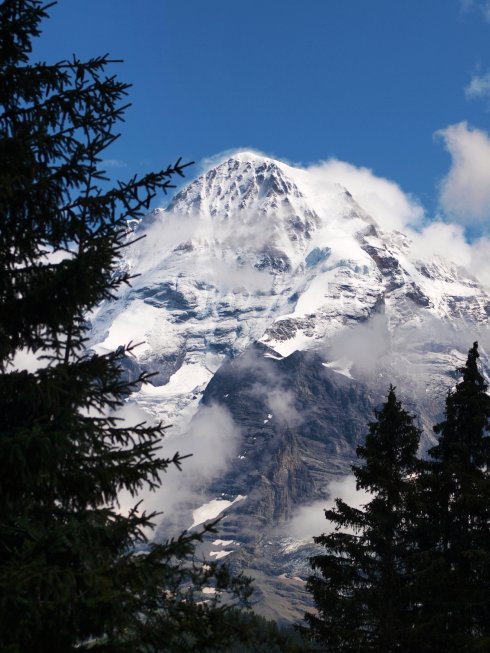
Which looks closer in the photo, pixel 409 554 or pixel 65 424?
pixel 65 424

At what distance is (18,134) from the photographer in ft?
36.4

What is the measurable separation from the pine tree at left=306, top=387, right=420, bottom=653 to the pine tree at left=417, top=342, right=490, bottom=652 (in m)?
0.63

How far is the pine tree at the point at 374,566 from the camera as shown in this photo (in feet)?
70.6

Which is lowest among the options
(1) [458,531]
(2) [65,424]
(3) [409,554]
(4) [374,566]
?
(2) [65,424]

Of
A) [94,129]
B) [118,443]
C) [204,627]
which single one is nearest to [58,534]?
[118,443]

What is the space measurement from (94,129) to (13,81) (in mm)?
1331

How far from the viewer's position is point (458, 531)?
23625 mm

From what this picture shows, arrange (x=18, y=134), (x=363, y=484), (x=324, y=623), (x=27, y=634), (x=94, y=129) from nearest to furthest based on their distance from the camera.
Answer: (x=27, y=634) → (x=18, y=134) → (x=94, y=129) → (x=324, y=623) → (x=363, y=484)

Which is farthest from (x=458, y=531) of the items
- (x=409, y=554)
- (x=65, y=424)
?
(x=65, y=424)

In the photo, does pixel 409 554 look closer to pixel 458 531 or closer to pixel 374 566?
pixel 374 566

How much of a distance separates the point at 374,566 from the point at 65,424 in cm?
1504

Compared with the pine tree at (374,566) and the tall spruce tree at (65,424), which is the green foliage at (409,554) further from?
the tall spruce tree at (65,424)

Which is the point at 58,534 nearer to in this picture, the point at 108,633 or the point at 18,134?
the point at 108,633

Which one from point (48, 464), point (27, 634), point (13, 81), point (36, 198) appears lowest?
point (27, 634)
